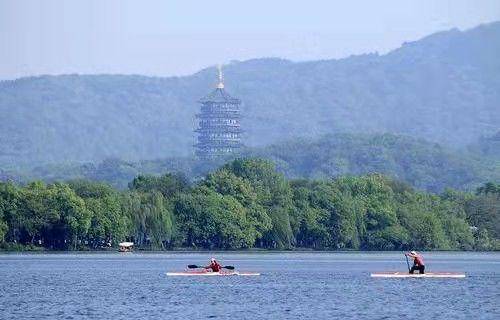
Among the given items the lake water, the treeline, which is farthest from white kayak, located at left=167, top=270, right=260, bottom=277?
the treeline

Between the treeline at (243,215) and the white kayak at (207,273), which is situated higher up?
the treeline at (243,215)

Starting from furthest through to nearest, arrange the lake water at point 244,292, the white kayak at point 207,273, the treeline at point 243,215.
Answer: the treeline at point 243,215 < the white kayak at point 207,273 < the lake water at point 244,292

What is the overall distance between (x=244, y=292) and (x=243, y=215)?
67268 mm

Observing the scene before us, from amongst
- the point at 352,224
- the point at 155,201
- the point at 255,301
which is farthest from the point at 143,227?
the point at 255,301

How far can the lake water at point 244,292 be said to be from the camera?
2522 inches

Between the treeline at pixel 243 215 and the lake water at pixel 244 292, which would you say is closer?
the lake water at pixel 244 292

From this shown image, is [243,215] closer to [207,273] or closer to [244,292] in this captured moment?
[207,273]

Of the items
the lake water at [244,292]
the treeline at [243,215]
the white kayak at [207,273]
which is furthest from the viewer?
the treeline at [243,215]

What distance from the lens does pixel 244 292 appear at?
78500 millimetres

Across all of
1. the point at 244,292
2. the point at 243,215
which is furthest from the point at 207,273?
the point at 243,215

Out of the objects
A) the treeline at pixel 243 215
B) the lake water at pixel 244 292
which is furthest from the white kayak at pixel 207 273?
the treeline at pixel 243 215

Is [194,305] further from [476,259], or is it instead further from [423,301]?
[476,259]

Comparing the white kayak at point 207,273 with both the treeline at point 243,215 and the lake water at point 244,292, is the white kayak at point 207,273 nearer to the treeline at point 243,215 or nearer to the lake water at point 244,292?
the lake water at point 244,292

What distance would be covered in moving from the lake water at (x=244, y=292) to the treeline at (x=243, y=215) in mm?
15061
